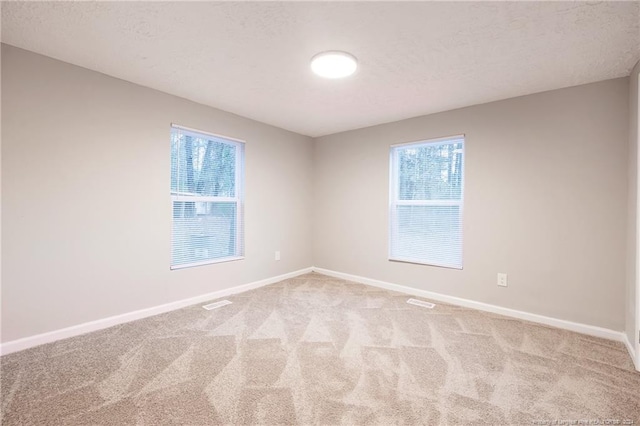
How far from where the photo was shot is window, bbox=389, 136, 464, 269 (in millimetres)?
3412

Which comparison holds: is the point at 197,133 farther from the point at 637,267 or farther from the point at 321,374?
the point at 637,267

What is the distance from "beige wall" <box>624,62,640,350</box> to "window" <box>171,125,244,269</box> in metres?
3.78

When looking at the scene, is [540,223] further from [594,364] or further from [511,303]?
[594,364]

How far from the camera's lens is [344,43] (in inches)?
79.1

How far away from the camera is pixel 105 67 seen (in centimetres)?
242

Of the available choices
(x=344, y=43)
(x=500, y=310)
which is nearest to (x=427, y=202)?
(x=500, y=310)

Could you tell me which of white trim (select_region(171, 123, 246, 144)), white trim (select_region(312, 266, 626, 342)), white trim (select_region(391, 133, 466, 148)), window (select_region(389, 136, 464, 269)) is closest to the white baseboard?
white trim (select_region(312, 266, 626, 342))

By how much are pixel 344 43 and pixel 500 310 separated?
9.83 ft

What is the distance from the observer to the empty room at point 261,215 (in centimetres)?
170

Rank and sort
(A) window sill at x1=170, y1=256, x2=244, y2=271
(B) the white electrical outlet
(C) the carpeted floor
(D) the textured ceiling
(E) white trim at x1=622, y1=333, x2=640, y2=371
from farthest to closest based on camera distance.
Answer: (A) window sill at x1=170, y1=256, x2=244, y2=271 < (B) the white electrical outlet < (E) white trim at x1=622, y1=333, x2=640, y2=371 < (D) the textured ceiling < (C) the carpeted floor

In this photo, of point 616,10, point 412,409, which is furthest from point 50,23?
point 616,10

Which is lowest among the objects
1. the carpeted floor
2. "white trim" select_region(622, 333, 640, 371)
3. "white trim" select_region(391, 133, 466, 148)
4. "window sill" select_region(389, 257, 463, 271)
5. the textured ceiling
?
the carpeted floor

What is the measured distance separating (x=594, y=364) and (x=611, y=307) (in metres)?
0.76

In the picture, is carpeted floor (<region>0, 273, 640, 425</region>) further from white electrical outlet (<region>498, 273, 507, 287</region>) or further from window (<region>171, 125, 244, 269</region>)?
window (<region>171, 125, 244, 269</region>)
